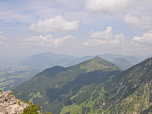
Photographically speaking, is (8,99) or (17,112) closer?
(17,112)

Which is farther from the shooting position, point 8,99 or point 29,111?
point 8,99

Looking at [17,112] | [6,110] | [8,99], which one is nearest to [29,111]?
[17,112]

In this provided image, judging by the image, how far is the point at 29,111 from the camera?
2288 inches

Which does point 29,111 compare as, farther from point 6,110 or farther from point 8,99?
point 8,99

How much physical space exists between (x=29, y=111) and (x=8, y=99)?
26894 millimetres

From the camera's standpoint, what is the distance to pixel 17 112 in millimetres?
61000

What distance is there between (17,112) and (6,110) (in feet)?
21.7

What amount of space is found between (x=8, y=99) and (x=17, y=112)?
1883 cm

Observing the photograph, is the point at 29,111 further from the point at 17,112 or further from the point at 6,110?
the point at 6,110

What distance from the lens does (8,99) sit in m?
73.9

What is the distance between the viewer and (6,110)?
2408 inches

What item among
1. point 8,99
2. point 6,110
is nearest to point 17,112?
point 6,110

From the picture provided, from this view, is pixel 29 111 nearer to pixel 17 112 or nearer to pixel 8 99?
pixel 17 112
